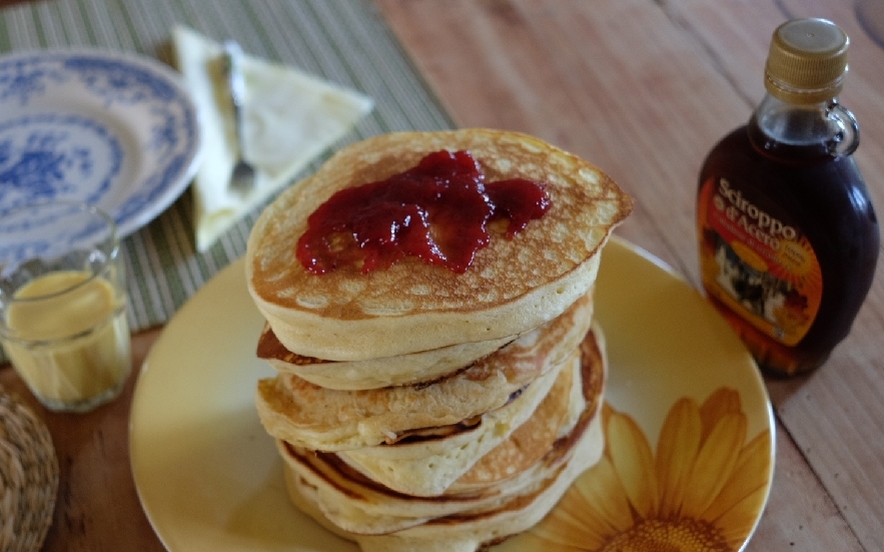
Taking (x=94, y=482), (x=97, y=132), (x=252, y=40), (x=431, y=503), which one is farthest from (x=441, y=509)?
(x=252, y=40)

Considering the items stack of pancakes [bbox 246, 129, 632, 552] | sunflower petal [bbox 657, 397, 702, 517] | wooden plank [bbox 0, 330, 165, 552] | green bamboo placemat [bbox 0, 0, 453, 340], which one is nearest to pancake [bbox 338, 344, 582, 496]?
stack of pancakes [bbox 246, 129, 632, 552]

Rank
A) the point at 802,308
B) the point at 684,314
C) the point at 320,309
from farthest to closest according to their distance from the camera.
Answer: the point at 684,314 → the point at 802,308 → the point at 320,309

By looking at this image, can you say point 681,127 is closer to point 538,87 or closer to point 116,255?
point 538,87

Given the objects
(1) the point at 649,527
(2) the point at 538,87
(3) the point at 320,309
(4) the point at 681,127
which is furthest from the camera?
(2) the point at 538,87

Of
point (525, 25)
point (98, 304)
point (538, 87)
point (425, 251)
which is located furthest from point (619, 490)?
point (525, 25)

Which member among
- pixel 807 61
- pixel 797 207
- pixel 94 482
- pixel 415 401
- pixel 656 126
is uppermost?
pixel 807 61

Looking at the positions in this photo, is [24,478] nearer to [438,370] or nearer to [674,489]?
[438,370]
